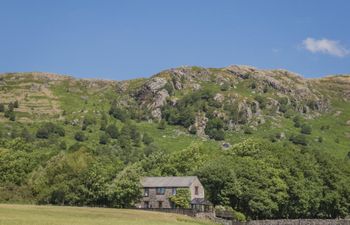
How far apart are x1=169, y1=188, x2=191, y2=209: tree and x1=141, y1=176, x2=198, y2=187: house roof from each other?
5.05 ft

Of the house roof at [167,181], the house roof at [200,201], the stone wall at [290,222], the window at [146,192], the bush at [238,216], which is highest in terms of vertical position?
the house roof at [167,181]

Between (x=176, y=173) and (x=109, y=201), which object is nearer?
(x=109, y=201)

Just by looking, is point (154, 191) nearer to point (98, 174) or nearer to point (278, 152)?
point (98, 174)

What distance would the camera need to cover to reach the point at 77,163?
14275 cm

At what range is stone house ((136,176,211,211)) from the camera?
13600 cm

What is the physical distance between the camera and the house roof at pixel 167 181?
139 meters

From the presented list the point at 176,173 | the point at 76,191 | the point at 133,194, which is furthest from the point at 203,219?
the point at 176,173

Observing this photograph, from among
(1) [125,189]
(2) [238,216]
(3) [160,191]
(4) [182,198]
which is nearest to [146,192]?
(3) [160,191]

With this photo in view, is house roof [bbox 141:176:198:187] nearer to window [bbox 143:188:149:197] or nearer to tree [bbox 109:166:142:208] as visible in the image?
window [bbox 143:188:149:197]

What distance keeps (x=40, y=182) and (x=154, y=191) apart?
89.7 feet

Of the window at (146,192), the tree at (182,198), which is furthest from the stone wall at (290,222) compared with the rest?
the window at (146,192)

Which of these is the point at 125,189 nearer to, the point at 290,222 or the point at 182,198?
the point at 182,198

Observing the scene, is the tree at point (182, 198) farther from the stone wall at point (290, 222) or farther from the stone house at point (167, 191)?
the stone wall at point (290, 222)

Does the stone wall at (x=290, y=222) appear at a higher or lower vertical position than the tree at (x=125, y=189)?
lower
